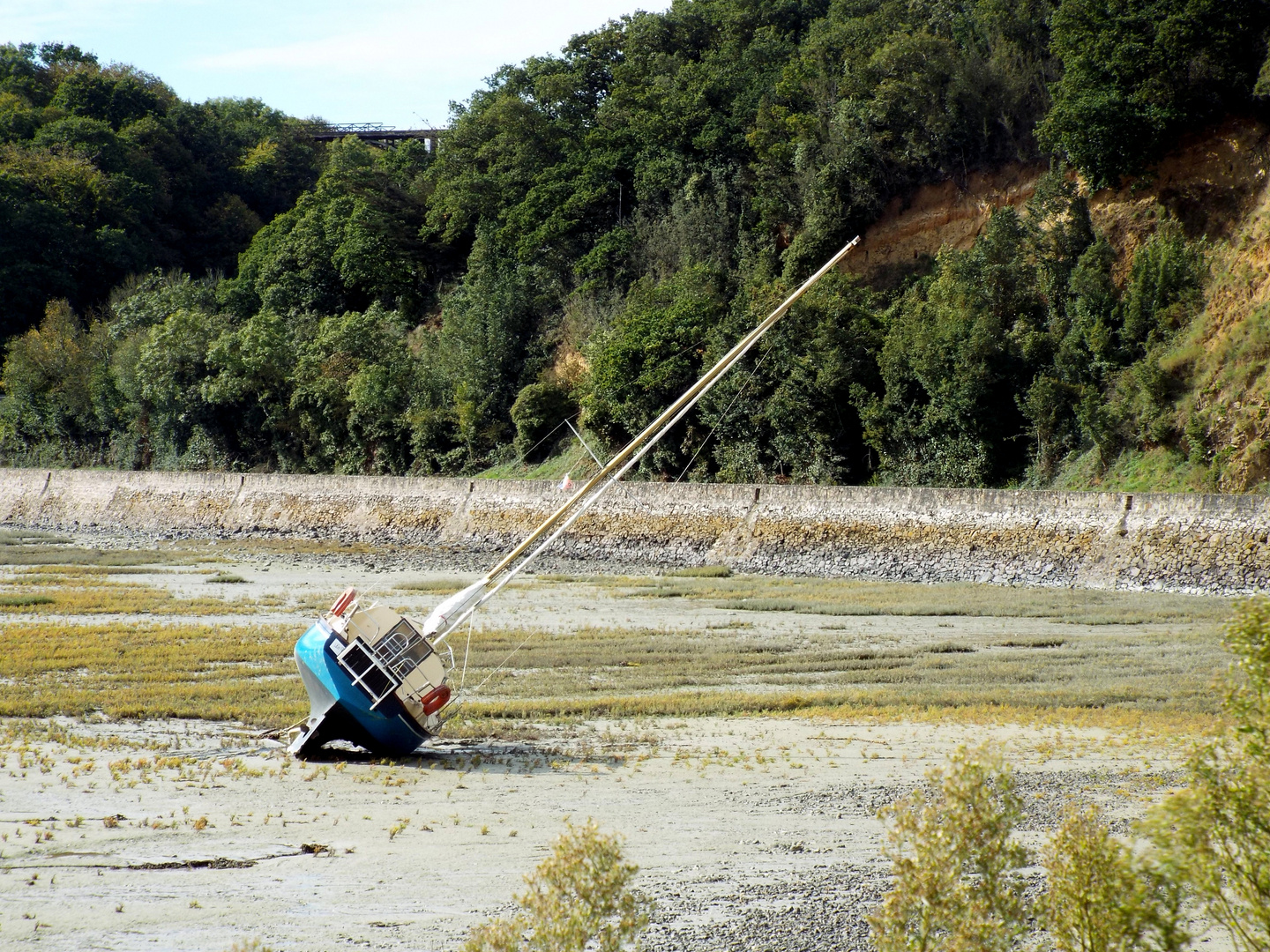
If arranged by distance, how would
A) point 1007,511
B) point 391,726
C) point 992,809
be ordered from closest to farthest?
point 992,809, point 391,726, point 1007,511

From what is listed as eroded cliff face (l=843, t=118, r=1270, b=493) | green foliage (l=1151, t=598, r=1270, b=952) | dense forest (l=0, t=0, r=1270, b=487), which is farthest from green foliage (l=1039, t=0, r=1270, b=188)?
green foliage (l=1151, t=598, r=1270, b=952)

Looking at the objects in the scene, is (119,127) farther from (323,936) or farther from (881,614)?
(323,936)

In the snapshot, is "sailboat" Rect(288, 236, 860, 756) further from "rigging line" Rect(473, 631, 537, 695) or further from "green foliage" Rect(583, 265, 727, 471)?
"green foliage" Rect(583, 265, 727, 471)

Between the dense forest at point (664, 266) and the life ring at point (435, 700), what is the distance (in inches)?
792

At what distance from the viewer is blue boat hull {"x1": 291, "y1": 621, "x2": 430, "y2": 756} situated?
35.6ft

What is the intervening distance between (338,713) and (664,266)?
36.9 metres

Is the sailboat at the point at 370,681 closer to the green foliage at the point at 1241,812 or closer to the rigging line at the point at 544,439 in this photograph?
the green foliage at the point at 1241,812

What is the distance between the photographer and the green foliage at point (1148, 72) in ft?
94.7

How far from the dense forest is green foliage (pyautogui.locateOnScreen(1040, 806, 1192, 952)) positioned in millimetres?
22950

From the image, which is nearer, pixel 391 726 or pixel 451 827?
pixel 451 827

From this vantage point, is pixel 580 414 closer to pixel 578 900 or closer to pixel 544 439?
pixel 544 439

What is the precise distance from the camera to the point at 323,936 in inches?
266

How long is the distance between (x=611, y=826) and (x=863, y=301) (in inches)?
1175

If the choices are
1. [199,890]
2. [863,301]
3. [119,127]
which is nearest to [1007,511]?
[863,301]
